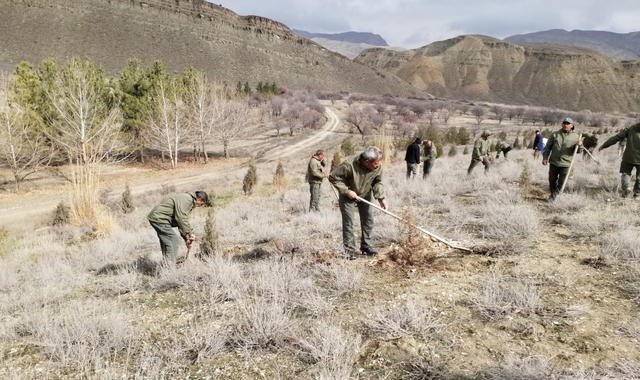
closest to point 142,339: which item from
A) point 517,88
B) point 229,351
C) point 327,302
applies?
point 229,351

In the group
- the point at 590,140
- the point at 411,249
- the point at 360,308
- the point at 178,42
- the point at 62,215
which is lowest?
the point at 62,215

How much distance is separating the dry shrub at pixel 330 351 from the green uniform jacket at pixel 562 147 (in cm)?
609

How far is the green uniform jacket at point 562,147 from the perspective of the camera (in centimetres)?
701

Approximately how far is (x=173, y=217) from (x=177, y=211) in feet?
0.90

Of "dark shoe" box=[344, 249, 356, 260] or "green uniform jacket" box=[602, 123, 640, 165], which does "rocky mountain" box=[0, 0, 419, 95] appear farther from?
"green uniform jacket" box=[602, 123, 640, 165]

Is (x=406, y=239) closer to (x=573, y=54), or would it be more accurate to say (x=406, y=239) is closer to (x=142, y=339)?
(x=142, y=339)

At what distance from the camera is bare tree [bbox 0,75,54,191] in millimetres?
18777

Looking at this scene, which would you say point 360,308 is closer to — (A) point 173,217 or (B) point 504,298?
(B) point 504,298

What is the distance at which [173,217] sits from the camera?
5.66 meters

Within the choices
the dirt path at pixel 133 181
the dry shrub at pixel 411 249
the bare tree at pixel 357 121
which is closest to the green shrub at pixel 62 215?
the dirt path at pixel 133 181

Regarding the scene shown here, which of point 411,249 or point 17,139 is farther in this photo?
point 17,139

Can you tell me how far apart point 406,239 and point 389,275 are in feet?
2.07

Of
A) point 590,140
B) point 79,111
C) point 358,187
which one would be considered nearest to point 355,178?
point 358,187

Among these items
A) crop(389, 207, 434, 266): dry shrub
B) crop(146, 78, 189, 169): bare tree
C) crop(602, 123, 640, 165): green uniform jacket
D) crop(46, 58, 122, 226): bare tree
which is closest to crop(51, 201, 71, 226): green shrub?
crop(46, 58, 122, 226): bare tree
